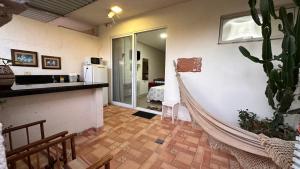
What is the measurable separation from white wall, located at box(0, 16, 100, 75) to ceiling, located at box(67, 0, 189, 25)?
60cm

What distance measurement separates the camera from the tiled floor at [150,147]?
1658mm

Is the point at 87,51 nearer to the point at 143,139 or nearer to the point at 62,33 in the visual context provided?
the point at 62,33

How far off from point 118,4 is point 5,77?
2.46m

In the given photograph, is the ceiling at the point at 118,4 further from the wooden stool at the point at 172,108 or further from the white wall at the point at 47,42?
the wooden stool at the point at 172,108

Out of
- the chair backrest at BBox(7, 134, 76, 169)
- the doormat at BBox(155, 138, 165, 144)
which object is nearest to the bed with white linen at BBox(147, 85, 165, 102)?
the doormat at BBox(155, 138, 165, 144)

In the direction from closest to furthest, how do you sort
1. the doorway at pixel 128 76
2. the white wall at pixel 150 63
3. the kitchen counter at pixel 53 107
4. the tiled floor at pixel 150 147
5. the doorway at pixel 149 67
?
the kitchen counter at pixel 53 107
the tiled floor at pixel 150 147
the doorway at pixel 128 76
the doorway at pixel 149 67
the white wall at pixel 150 63

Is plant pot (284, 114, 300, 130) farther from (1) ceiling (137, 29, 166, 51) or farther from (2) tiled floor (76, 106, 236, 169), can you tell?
(1) ceiling (137, 29, 166, 51)

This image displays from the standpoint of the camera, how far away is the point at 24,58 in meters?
2.96

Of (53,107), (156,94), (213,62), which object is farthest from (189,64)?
(53,107)

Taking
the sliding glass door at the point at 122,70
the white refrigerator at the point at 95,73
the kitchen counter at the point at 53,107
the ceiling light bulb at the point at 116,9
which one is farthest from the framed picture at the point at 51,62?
the ceiling light bulb at the point at 116,9

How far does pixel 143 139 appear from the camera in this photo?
7.20 feet

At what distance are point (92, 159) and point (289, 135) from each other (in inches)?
92.0

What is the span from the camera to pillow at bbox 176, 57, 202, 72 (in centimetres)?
270

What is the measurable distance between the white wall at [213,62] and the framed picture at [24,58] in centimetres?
298
